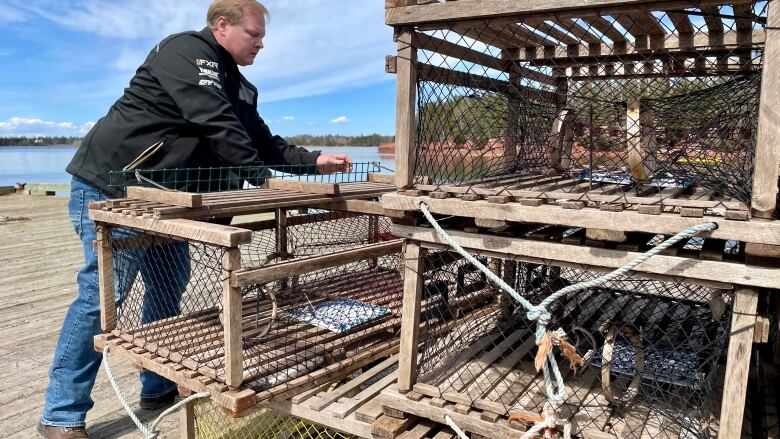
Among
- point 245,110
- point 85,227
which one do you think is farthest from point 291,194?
point 85,227

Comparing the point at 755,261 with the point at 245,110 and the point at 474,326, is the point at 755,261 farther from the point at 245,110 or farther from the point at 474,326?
the point at 245,110

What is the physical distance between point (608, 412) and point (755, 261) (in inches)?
28.3

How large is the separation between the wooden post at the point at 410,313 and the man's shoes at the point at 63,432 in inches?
63.2

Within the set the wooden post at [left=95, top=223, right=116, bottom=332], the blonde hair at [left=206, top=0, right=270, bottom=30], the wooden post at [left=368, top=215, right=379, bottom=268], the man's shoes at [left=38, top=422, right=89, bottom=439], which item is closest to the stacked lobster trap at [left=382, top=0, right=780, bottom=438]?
the wooden post at [left=368, top=215, right=379, bottom=268]

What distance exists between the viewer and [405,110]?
2057 mm

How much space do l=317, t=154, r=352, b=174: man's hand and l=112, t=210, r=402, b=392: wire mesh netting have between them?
283 millimetres

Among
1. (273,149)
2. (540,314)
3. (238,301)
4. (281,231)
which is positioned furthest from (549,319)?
(273,149)

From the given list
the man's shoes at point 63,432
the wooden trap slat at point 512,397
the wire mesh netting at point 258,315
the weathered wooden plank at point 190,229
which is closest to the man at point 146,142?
the man's shoes at point 63,432

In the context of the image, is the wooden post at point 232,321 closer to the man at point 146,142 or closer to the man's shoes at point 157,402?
the man at point 146,142

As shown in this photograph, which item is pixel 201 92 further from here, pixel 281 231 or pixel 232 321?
pixel 232 321

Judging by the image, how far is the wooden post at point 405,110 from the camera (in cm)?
203

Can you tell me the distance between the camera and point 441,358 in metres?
2.50

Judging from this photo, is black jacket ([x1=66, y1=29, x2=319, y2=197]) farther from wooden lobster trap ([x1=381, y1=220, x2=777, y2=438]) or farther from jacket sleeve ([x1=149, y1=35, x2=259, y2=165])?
wooden lobster trap ([x1=381, y1=220, x2=777, y2=438])

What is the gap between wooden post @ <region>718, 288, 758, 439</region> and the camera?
158cm
